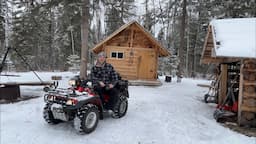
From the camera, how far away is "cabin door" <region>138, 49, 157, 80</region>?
56.0 ft

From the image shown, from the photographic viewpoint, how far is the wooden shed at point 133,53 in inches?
669

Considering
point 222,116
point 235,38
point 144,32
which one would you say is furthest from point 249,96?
point 144,32

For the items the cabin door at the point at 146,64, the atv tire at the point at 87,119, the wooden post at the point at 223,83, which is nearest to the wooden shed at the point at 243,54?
the wooden post at the point at 223,83

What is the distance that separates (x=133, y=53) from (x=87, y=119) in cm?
1098

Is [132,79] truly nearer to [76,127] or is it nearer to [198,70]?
[76,127]

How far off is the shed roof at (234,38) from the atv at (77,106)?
3767mm

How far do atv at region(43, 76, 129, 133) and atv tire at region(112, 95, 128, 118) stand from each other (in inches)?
→ 17.3

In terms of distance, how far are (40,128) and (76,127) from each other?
1121 mm

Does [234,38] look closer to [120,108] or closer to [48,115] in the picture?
[120,108]

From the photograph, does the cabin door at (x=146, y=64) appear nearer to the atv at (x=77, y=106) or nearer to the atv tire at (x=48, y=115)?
the atv at (x=77, y=106)

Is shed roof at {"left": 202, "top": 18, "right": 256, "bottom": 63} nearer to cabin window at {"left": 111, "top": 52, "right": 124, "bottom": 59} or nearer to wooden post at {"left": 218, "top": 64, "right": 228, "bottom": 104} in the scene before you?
wooden post at {"left": 218, "top": 64, "right": 228, "bottom": 104}

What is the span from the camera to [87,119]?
6320 millimetres

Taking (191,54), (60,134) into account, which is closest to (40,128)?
(60,134)

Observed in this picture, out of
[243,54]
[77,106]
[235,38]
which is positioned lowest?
[77,106]
